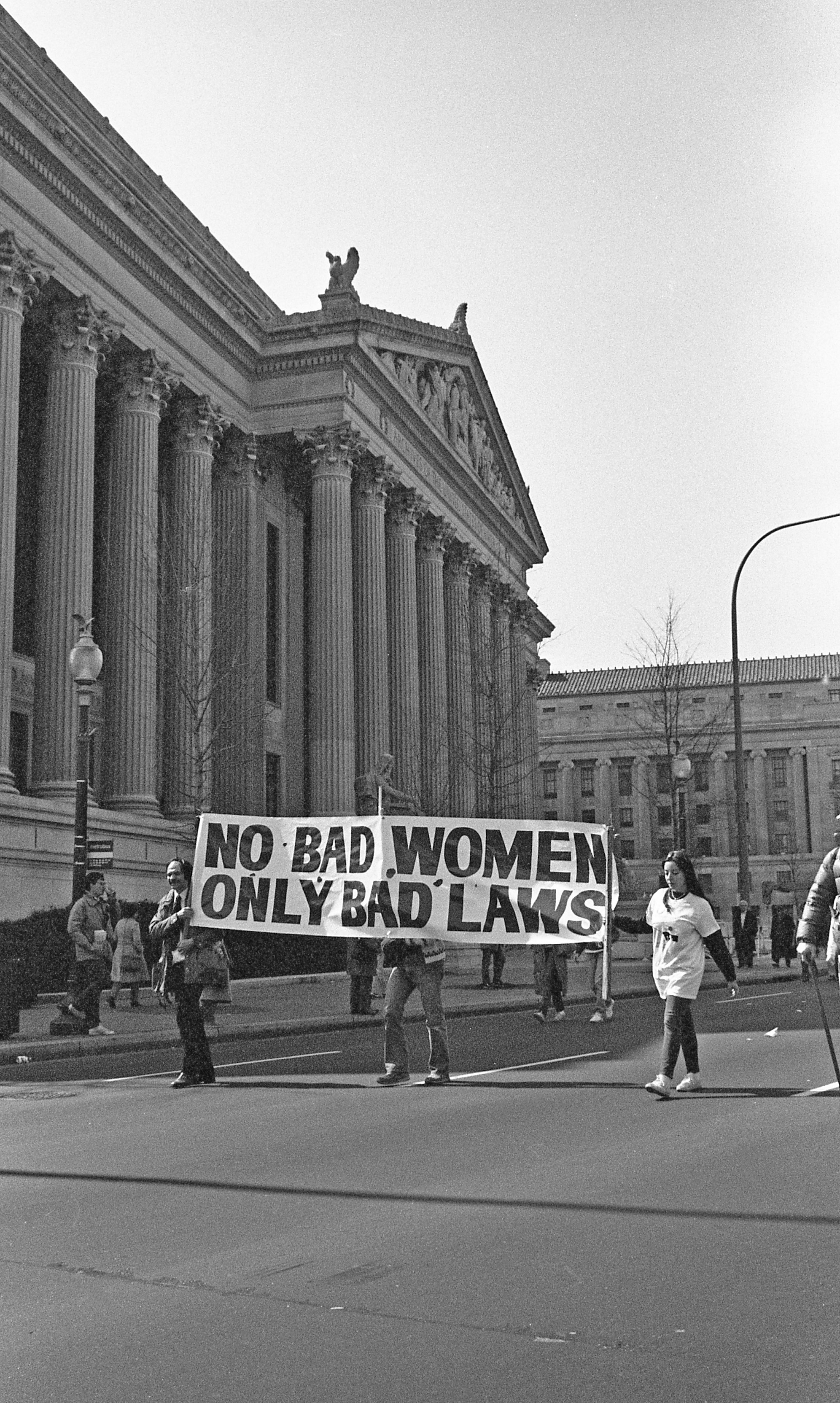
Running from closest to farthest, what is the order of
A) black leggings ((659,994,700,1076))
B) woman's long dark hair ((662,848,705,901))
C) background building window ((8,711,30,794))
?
black leggings ((659,994,700,1076)), woman's long dark hair ((662,848,705,901)), background building window ((8,711,30,794))

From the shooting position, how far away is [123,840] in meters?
30.1

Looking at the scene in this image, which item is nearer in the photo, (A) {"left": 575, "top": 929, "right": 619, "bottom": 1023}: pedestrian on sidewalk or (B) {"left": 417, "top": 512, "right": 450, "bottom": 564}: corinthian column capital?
(A) {"left": 575, "top": 929, "right": 619, "bottom": 1023}: pedestrian on sidewalk

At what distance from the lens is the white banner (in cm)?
1323

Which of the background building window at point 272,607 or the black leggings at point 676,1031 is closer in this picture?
the black leggings at point 676,1031

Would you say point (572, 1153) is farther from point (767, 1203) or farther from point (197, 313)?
point (197, 313)

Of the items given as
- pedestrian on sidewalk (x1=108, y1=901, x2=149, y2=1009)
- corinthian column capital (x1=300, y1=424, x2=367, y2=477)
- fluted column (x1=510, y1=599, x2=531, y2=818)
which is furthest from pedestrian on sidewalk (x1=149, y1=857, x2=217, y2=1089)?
fluted column (x1=510, y1=599, x2=531, y2=818)

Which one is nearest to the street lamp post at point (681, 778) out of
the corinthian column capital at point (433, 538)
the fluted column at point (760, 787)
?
the corinthian column capital at point (433, 538)

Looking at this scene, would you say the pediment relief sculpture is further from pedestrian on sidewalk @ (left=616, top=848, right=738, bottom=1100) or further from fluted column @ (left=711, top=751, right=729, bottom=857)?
fluted column @ (left=711, top=751, right=729, bottom=857)

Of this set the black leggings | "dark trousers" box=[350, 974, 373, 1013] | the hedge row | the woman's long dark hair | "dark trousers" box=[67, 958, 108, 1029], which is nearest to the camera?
the black leggings

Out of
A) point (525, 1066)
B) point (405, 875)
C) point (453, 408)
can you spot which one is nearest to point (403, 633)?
point (453, 408)

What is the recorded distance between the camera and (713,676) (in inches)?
4946

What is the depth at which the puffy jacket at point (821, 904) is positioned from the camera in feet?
29.8

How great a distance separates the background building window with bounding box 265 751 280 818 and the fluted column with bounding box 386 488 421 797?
12.6 feet

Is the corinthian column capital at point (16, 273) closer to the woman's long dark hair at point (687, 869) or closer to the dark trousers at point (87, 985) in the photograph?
the dark trousers at point (87, 985)
